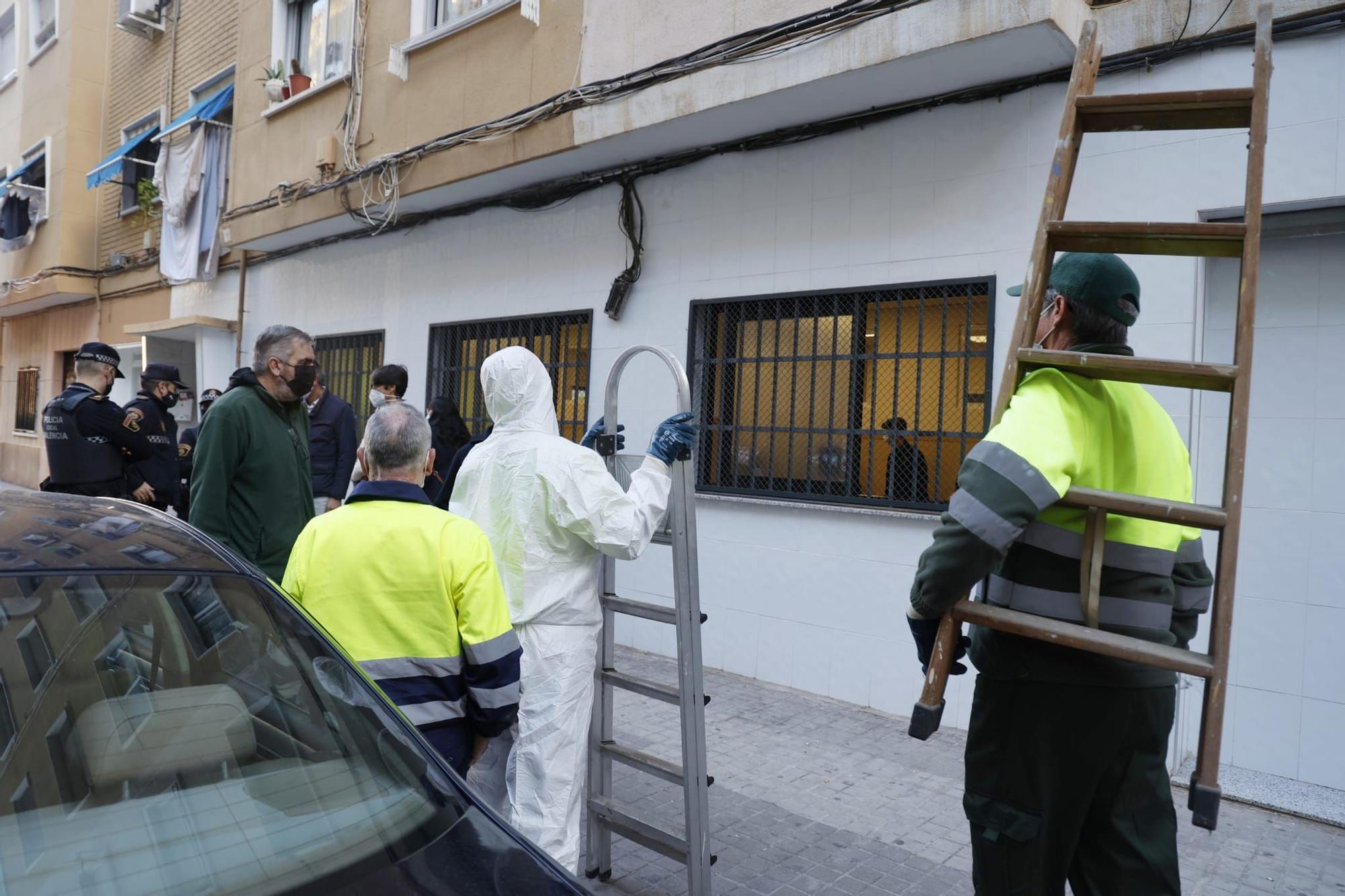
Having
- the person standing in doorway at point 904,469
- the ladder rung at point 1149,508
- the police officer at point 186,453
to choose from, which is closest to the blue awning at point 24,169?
the police officer at point 186,453

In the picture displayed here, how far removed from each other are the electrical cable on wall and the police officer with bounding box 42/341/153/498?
3308 millimetres

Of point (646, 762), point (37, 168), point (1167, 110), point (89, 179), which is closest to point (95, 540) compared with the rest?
point (646, 762)

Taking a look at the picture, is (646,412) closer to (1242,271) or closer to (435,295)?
(435,295)

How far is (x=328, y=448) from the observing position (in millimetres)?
6422

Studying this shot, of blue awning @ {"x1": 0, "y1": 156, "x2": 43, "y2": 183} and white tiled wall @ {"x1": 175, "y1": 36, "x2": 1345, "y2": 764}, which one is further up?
blue awning @ {"x1": 0, "y1": 156, "x2": 43, "y2": 183}

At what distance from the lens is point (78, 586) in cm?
176

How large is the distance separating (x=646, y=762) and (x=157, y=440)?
4.90 meters

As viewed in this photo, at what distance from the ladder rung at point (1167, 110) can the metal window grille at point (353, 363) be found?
306 inches

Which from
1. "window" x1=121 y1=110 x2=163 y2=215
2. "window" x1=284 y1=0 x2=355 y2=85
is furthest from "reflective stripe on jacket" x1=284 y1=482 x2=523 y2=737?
"window" x1=121 y1=110 x2=163 y2=215

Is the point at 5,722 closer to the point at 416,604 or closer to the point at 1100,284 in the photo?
the point at 416,604

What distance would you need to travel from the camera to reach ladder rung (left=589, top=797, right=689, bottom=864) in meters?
3.03

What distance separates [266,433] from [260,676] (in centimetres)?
229

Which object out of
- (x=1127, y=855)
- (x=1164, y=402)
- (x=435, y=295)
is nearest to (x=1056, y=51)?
(x=1164, y=402)

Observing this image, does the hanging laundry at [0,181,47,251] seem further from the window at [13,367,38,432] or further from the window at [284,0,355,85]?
the window at [284,0,355,85]
